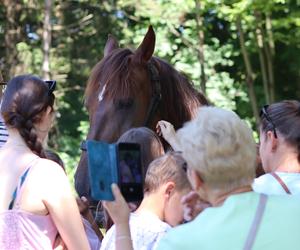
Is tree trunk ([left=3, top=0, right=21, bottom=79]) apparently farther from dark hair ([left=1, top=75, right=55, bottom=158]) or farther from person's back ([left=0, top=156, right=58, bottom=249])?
person's back ([left=0, top=156, right=58, bottom=249])

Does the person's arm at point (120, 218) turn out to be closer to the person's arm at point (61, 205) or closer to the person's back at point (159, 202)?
the person's back at point (159, 202)

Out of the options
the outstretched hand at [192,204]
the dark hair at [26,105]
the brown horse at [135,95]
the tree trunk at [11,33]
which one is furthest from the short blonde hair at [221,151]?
the tree trunk at [11,33]

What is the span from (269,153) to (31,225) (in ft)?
4.24

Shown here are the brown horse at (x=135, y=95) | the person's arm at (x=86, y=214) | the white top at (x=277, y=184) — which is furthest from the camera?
the brown horse at (x=135, y=95)

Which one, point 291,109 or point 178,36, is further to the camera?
point 178,36

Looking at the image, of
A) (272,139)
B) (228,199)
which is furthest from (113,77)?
(228,199)

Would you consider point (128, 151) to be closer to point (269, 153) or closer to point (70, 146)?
point (269, 153)

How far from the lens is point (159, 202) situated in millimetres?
3092

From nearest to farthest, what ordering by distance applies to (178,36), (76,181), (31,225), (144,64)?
(31,225)
(76,181)
(144,64)
(178,36)

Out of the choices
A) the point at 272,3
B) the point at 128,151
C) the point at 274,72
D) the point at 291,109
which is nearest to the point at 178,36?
the point at 274,72

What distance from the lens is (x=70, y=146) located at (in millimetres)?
17859

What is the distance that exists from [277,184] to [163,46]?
12756mm

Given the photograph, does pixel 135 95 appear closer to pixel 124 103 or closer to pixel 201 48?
pixel 124 103

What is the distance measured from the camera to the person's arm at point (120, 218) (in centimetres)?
250
